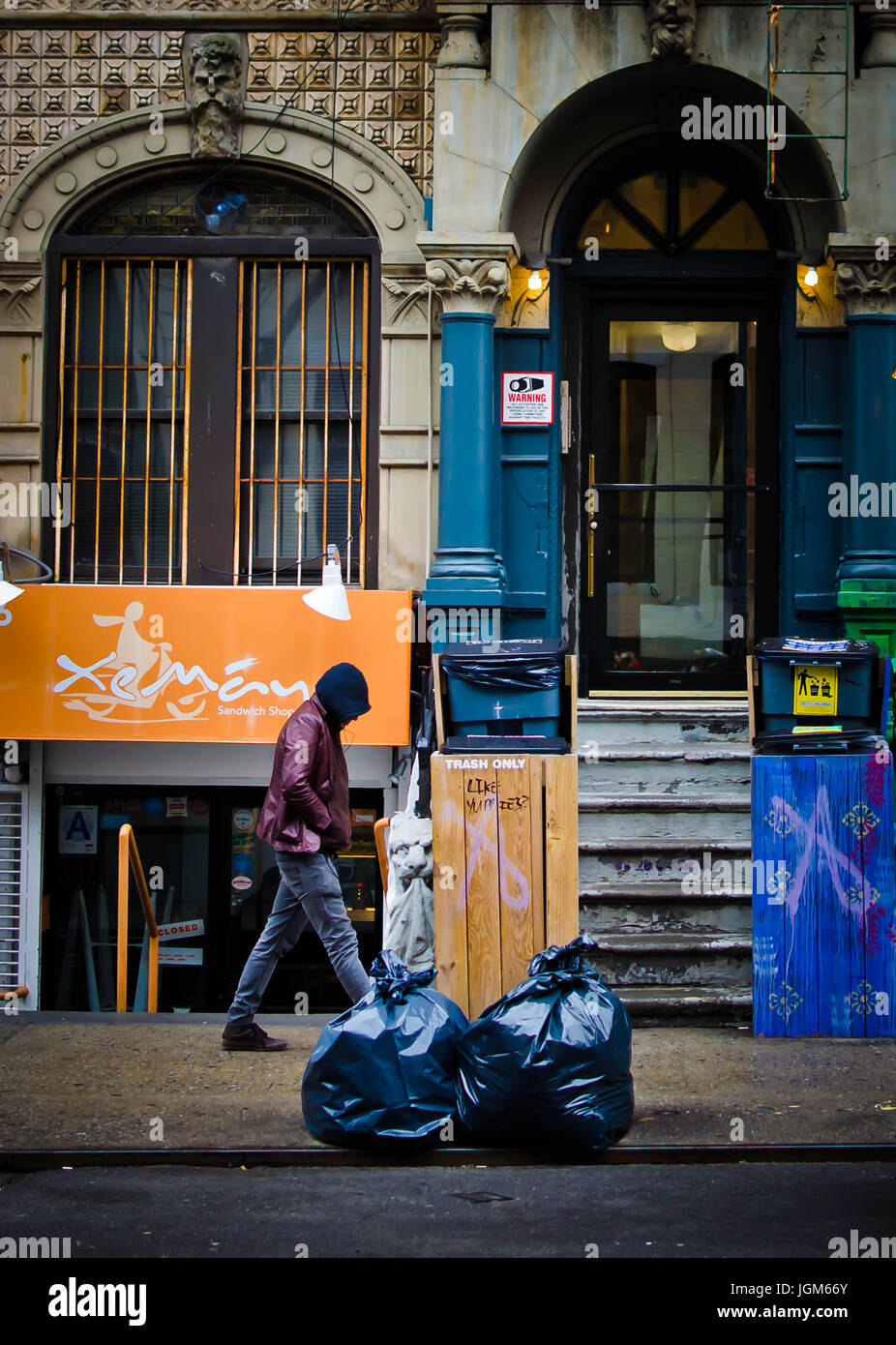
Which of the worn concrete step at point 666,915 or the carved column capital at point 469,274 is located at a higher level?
the carved column capital at point 469,274

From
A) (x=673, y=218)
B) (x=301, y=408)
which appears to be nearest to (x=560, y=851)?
(x=301, y=408)

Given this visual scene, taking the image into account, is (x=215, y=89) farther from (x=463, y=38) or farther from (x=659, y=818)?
(x=659, y=818)

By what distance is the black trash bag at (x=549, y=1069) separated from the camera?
17.8 feet

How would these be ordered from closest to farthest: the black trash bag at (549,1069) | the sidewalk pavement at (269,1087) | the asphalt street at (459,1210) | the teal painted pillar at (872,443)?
the asphalt street at (459,1210) < the black trash bag at (549,1069) < the sidewalk pavement at (269,1087) < the teal painted pillar at (872,443)

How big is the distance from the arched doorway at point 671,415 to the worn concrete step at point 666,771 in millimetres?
1132

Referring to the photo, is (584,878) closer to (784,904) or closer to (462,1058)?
(784,904)

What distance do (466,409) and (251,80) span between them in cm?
279

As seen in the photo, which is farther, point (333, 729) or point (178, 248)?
point (178, 248)

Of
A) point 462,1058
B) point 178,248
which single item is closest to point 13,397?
point 178,248

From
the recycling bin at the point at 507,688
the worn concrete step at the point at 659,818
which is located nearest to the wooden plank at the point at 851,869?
the worn concrete step at the point at 659,818

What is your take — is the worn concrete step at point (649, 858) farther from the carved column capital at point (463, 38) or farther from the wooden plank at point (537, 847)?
the carved column capital at point (463, 38)

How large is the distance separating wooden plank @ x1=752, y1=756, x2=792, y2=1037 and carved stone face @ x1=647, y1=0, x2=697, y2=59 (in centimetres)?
475

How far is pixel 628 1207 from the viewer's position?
495cm

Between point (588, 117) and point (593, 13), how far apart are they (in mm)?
628
